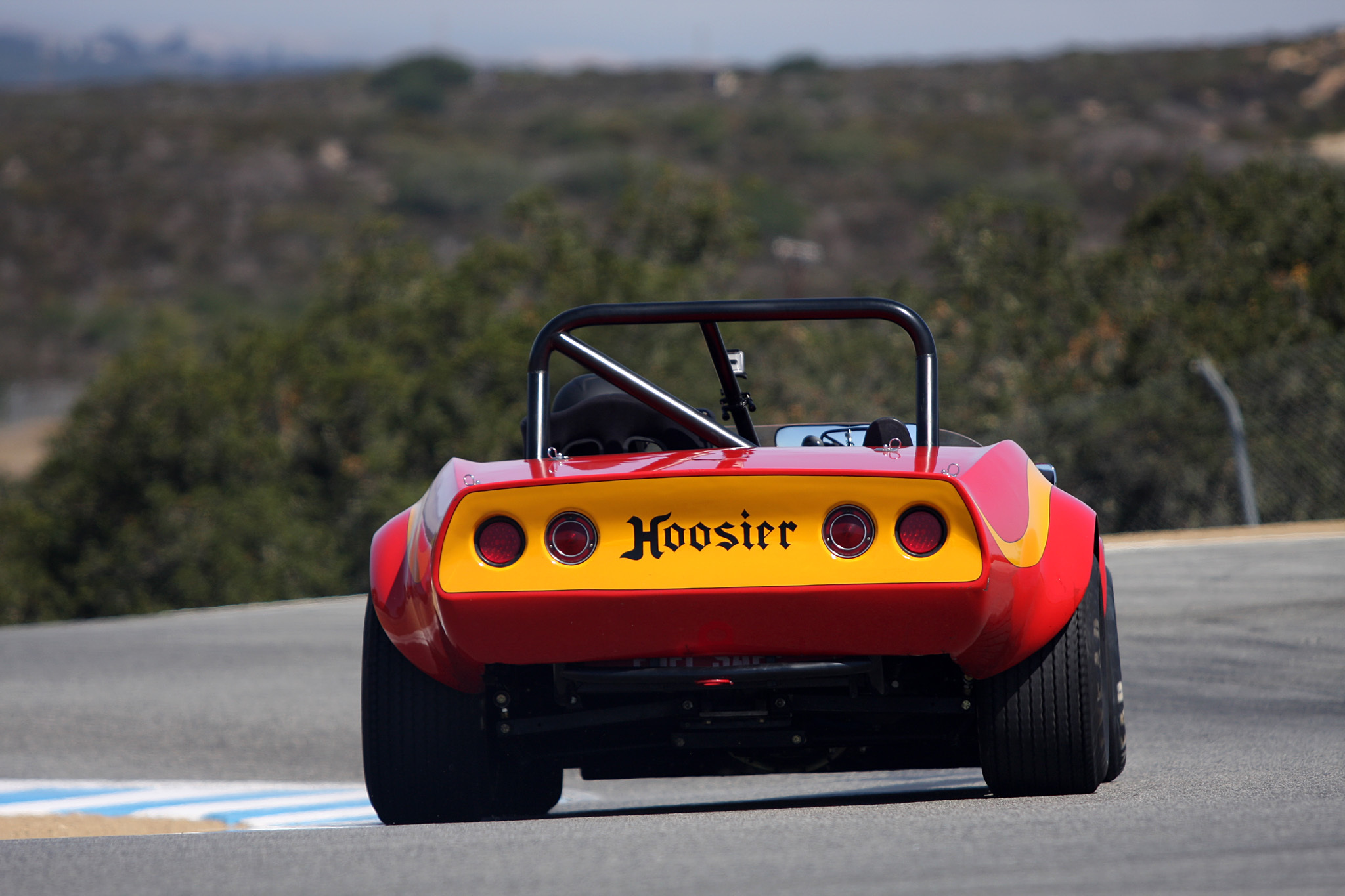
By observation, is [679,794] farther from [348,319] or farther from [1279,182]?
[348,319]

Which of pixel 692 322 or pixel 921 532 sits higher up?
pixel 692 322

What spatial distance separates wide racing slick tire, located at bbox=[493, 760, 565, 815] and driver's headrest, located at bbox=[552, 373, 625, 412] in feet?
3.28

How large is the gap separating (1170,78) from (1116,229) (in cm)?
3093

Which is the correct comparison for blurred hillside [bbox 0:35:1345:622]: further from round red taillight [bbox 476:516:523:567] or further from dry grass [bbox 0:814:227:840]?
round red taillight [bbox 476:516:523:567]

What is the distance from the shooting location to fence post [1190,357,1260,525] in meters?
11.9

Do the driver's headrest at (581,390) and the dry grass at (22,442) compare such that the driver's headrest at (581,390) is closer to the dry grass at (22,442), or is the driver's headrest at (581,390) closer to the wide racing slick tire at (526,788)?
the wide racing slick tire at (526,788)

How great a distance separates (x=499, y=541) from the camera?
3539 millimetres

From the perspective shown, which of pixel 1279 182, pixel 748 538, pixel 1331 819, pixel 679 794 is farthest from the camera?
pixel 1279 182

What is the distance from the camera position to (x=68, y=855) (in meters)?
3.34

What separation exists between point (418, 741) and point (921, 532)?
1.42 m

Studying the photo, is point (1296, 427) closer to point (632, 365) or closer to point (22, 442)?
point (632, 365)

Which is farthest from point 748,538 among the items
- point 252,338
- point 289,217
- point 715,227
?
point 289,217

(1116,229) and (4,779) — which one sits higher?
(4,779)

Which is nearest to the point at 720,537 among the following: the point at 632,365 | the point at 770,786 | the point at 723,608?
the point at 723,608
